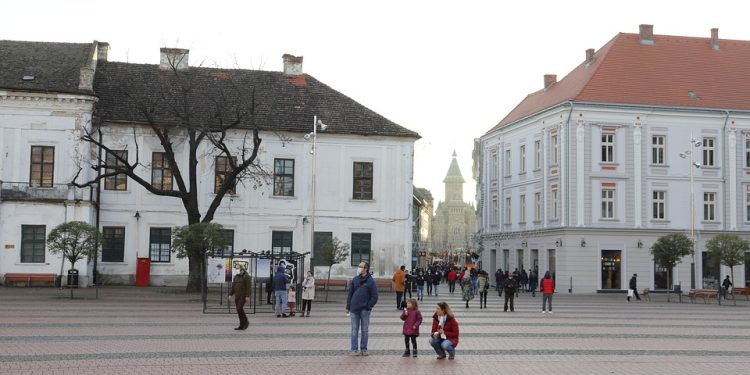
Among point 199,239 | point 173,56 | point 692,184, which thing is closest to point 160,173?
point 173,56

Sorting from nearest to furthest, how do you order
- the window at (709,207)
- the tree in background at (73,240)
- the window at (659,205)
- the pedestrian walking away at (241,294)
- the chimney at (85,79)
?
1. the pedestrian walking away at (241,294)
2. the tree in background at (73,240)
3. the chimney at (85,79)
4. the window at (659,205)
5. the window at (709,207)

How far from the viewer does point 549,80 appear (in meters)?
65.9

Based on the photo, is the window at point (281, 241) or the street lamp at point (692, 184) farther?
the street lamp at point (692, 184)

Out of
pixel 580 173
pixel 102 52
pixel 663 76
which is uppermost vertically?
pixel 663 76

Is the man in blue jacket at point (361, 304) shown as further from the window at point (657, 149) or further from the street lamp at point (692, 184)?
the window at point (657, 149)

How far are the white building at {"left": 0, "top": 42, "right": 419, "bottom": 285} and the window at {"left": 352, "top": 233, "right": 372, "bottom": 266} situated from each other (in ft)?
0.17

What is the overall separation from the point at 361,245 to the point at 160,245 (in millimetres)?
10156

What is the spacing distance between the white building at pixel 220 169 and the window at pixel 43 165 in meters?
0.11

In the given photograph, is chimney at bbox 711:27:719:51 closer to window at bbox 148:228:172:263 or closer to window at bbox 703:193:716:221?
window at bbox 703:193:716:221

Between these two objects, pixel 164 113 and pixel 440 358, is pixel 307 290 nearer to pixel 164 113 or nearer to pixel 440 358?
pixel 440 358

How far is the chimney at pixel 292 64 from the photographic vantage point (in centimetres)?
5172

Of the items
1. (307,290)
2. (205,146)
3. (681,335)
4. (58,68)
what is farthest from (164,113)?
(681,335)

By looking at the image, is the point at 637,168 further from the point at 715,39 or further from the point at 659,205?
the point at 715,39

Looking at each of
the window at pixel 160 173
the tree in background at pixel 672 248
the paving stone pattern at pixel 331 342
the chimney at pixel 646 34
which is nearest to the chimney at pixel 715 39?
the chimney at pixel 646 34
